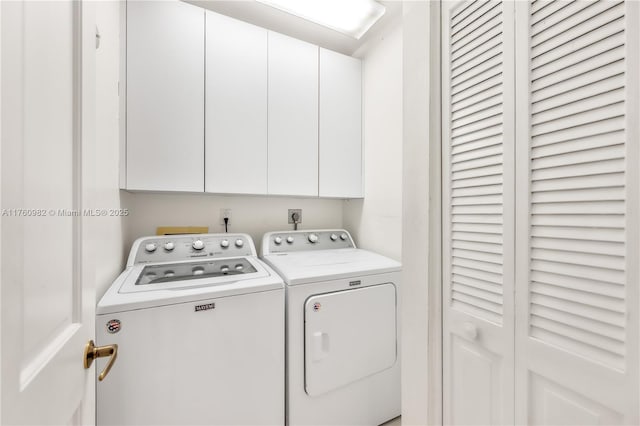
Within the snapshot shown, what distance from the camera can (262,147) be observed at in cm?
180

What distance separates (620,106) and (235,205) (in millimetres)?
1978

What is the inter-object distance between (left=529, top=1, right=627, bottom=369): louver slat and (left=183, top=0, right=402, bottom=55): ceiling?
147cm

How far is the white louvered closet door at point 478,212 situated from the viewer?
26.6 inches

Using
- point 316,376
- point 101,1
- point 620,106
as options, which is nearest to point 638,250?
point 620,106

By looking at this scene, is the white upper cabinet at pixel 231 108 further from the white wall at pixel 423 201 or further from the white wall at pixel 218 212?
the white wall at pixel 423 201

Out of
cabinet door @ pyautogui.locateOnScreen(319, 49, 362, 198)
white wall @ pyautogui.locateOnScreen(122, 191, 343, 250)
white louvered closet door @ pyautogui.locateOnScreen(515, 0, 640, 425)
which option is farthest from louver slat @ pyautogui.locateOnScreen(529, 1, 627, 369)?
white wall @ pyautogui.locateOnScreen(122, 191, 343, 250)

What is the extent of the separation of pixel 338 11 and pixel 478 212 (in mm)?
1658

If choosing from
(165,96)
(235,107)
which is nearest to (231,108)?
(235,107)

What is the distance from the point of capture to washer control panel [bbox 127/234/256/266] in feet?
5.15

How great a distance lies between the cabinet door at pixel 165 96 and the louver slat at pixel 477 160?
4.66 ft

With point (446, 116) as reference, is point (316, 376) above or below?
below

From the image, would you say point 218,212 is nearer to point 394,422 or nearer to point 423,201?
point 423,201

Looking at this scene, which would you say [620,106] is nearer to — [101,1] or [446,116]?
[446,116]

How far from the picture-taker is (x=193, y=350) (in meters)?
1.10
